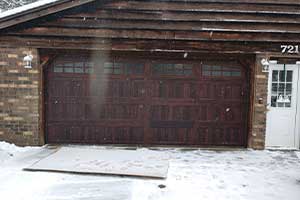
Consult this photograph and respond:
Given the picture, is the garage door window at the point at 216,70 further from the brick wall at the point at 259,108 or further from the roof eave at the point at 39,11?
the roof eave at the point at 39,11

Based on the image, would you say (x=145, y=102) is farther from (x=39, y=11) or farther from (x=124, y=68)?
(x=39, y=11)

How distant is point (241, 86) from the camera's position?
7.71 meters

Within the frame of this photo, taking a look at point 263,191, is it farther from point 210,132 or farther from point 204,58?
point 204,58

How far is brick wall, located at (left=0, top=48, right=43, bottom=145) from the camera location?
7.25 meters

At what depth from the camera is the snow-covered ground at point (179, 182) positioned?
4609 millimetres

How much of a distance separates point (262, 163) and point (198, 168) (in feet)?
4.99

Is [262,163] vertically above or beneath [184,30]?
beneath

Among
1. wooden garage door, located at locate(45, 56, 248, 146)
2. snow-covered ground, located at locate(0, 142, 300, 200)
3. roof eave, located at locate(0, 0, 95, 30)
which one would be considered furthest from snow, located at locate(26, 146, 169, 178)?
roof eave, located at locate(0, 0, 95, 30)

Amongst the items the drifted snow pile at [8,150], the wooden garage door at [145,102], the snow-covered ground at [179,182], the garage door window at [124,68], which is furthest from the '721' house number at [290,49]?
the drifted snow pile at [8,150]

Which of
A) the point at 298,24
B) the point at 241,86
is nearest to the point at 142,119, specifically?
the point at 241,86

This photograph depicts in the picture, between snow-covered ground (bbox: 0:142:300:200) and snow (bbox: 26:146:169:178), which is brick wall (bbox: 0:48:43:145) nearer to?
snow-covered ground (bbox: 0:142:300:200)

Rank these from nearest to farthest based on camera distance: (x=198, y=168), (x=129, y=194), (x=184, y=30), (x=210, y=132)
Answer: (x=129, y=194)
(x=198, y=168)
(x=184, y=30)
(x=210, y=132)

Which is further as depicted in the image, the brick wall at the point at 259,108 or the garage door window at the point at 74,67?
the garage door window at the point at 74,67

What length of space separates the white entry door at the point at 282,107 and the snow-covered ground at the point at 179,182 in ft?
3.50
